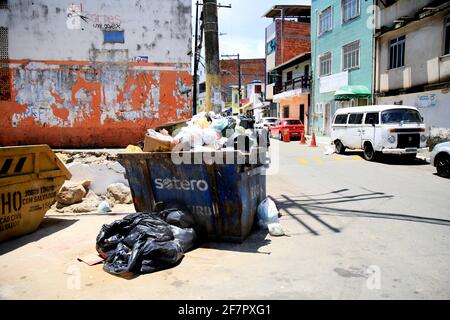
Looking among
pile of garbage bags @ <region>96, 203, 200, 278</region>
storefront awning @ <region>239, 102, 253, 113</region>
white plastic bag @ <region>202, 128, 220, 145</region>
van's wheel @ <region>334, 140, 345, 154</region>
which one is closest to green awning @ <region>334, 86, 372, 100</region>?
van's wheel @ <region>334, 140, 345, 154</region>

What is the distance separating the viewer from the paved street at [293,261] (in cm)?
366

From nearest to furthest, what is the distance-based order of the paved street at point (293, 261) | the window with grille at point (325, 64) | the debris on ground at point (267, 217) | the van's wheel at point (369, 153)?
the paved street at point (293, 261) < the debris on ground at point (267, 217) < the van's wheel at point (369, 153) < the window with grille at point (325, 64)

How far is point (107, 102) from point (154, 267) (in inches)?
554

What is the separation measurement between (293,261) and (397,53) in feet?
62.2

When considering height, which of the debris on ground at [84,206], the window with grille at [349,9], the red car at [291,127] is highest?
the window with grille at [349,9]

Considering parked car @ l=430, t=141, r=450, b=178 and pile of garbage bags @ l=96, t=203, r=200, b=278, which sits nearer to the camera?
pile of garbage bags @ l=96, t=203, r=200, b=278

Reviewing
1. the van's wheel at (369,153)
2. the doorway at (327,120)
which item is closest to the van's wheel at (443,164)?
the van's wheel at (369,153)

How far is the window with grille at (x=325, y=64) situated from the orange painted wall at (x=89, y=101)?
14.6 m

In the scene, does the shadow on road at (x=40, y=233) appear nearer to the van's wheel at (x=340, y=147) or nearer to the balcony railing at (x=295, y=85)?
the van's wheel at (x=340, y=147)

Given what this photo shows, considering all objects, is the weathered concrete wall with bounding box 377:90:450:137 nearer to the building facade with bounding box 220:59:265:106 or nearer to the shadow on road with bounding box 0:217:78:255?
the shadow on road with bounding box 0:217:78:255

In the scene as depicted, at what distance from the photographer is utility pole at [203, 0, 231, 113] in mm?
7871

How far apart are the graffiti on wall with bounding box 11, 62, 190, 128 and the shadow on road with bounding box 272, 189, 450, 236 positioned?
34.7 ft

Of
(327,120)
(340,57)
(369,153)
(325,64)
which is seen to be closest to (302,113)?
(327,120)
